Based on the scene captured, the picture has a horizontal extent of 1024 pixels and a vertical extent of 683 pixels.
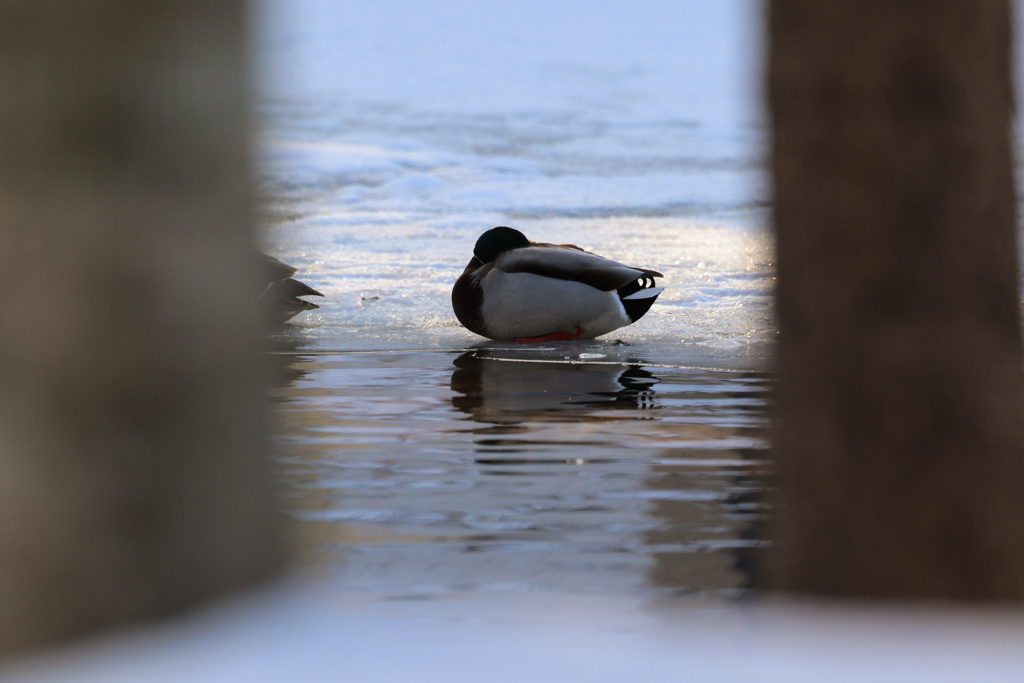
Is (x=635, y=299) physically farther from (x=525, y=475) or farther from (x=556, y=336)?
(x=525, y=475)

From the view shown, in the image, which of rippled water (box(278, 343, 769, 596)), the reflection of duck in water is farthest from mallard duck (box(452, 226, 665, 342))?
rippled water (box(278, 343, 769, 596))

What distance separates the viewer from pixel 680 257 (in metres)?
10.8

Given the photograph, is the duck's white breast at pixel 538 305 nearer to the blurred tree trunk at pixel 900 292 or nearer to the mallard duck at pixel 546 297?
the mallard duck at pixel 546 297

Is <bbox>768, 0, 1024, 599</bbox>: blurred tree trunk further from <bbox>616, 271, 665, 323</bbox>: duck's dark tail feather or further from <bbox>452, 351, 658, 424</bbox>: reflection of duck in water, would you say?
<bbox>616, 271, 665, 323</bbox>: duck's dark tail feather

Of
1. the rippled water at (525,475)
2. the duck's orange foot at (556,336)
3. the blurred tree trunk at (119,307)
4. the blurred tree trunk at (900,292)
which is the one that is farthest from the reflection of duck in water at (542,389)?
the blurred tree trunk at (119,307)

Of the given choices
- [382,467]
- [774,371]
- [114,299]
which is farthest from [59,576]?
[382,467]

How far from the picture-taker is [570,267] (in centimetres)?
725

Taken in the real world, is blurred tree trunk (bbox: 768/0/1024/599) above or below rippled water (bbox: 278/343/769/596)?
above

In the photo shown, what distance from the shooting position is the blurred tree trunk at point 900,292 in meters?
1.67

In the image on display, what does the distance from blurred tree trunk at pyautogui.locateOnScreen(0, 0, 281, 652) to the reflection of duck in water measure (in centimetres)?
324

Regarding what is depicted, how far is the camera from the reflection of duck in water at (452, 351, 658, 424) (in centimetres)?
487

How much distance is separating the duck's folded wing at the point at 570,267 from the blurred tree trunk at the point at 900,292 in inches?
210

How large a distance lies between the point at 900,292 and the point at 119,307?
1135 millimetres

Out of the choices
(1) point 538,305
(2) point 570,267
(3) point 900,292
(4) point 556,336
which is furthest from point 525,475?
(2) point 570,267
